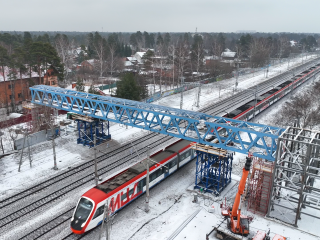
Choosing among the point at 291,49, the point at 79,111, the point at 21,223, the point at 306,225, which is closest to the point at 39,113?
the point at 79,111

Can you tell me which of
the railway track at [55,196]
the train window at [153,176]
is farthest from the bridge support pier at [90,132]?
the train window at [153,176]

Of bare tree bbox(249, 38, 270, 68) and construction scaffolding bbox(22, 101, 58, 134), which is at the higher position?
bare tree bbox(249, 38, 270, 68)

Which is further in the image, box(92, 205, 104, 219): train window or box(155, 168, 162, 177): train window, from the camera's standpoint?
box(155, 168, 162, 177): train window

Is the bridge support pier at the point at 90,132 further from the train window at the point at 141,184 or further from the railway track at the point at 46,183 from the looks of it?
the train window at the point at 141,184

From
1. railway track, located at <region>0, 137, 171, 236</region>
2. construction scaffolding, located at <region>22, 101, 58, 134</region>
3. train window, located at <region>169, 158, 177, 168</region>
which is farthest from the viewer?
construction scaffolding, located at <region>22, 101, 58, 134</region>

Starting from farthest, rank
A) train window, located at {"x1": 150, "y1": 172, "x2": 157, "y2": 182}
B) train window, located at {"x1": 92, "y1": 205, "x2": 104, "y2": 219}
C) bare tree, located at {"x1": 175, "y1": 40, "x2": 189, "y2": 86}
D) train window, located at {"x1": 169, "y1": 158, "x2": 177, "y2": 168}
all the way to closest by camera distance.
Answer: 1. bare tree, located at {"x1": 175, "y1": 40, "x2": 189, "y2": 86}
2. train window, located at {"x1": 169, "y1": 158, "x2": 177, "y2": 168}
3. train window, located at {"x1": 150, "y1": 172, "x2": 157, "y2": 182}
4. train window, located at {"x1": 92, "y1": 205, "x2": 104, "y2": 219}

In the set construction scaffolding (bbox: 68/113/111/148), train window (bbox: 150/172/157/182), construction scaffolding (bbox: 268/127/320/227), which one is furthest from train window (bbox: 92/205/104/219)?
construction scaffolding (bbox: 68/113/111/148)

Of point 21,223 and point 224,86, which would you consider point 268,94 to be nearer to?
point 224,86

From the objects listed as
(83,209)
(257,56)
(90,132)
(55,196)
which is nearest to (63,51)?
(90,132)

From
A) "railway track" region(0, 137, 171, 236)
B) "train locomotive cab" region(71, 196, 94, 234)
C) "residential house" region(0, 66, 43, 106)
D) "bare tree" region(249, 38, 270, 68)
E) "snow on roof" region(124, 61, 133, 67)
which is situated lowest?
"railway track" region(0, 137, 171, 236)

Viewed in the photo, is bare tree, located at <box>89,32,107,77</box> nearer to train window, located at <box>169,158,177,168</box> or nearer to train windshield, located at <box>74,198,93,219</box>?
train window, located at <box>169,158,177,168</box>
